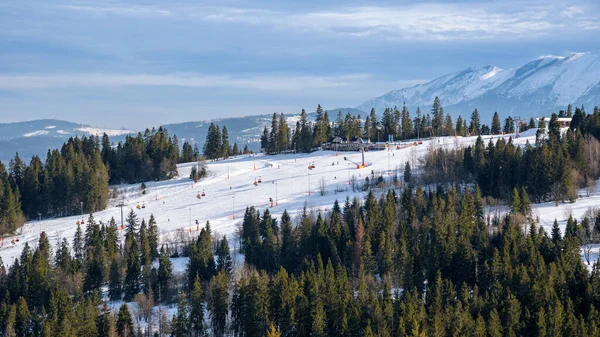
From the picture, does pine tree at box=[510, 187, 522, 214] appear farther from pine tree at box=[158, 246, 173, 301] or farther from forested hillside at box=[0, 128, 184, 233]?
forested hillside at box=[0, 128, 184, 233]

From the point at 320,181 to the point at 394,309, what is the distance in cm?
5907

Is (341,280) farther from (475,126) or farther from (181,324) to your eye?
(475,126)

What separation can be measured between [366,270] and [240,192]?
157ft

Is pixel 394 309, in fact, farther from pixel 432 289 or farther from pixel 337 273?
pixel 337 273

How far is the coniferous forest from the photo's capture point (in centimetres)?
6359

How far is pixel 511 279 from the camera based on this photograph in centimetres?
6781

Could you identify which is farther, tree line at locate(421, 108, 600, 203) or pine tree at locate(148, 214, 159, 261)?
tree line at locate(421, 108, 600, 203)

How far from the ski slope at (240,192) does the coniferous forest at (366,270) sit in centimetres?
535

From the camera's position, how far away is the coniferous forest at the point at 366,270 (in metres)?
63.6

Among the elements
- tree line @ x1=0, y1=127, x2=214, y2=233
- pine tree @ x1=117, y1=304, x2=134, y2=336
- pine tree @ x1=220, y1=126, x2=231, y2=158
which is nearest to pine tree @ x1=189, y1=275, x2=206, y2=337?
pine tree @ x1=117, y1=304, x2=134, y2=336

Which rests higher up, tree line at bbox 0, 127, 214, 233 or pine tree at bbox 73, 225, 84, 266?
tree line at bbox 0, 127, 214, 233

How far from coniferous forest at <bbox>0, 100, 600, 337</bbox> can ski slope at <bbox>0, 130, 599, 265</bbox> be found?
5354 mm

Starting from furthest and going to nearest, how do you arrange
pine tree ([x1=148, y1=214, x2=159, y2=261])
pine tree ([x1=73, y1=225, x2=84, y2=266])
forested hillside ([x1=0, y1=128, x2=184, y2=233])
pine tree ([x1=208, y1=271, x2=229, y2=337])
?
forested hillside ([x1=0, y1=128, x2=184, y2=233]) < pine tree ([x1=73, y1=225, x2=84, y2=266]) < pine tree ([x1=148, y1=214, x2=159, y2=261]) < pine tree ([x1=208, y1=271, x2=229, y2=337])

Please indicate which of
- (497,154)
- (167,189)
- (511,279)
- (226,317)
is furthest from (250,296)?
(167,189)
